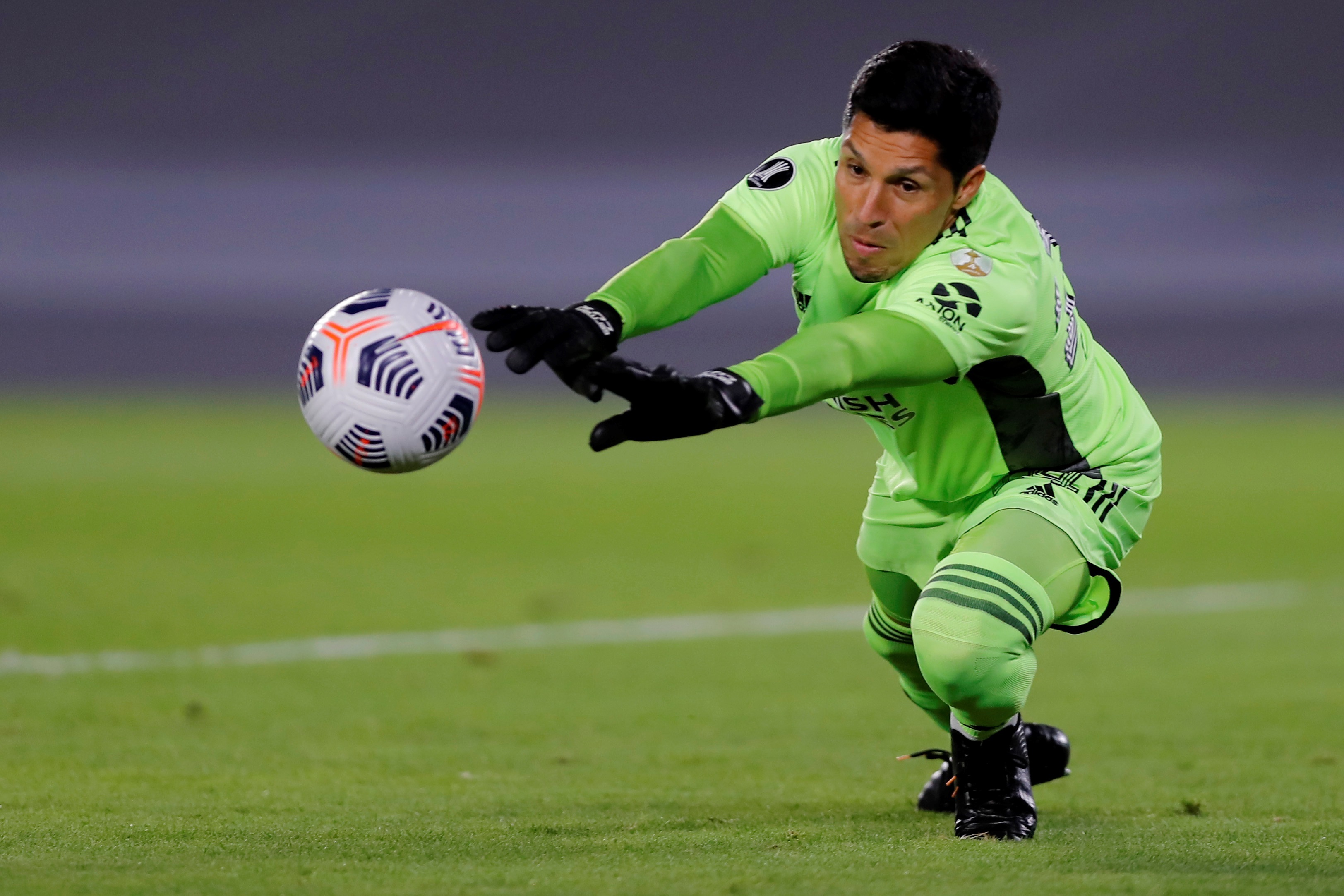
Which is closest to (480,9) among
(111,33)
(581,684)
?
(111,33)

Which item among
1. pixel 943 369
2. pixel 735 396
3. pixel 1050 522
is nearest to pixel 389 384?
pixel 735 396

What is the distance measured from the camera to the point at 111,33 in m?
38.2

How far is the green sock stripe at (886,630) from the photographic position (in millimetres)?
4922

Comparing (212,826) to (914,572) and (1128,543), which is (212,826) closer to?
(914,572)

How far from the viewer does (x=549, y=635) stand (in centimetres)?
948

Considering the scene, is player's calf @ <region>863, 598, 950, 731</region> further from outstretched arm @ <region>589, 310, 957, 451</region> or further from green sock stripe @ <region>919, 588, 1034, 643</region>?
outstretched arm @ <region>589, 310, 957, 451</region>

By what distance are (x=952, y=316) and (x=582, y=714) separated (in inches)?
140

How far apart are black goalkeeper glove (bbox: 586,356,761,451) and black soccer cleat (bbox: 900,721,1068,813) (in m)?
1.73

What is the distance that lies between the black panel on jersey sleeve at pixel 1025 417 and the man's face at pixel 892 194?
0.38 meters

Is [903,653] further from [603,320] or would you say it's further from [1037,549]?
[603,320]

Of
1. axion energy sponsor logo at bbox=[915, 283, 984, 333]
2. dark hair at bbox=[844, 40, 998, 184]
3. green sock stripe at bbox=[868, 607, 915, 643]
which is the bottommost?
green sock stripe at bbox=[868, 607, 915, 643]

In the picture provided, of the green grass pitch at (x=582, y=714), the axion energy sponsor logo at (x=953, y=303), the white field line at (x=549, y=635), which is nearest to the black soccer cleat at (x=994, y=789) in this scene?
the green grass pitch at (x=582, y=714)

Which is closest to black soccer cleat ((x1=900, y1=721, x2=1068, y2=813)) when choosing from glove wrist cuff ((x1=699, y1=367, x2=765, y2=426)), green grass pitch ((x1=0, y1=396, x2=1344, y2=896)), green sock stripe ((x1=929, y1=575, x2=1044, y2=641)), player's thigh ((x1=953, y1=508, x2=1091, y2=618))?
green grass pitch ((x1=0, y1=396, x2=1344, y2=896))

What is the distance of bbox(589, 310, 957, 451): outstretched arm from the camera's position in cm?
348
